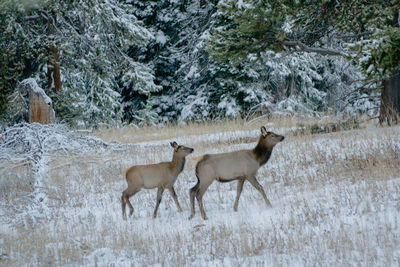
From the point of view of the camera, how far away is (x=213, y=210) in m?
8.31

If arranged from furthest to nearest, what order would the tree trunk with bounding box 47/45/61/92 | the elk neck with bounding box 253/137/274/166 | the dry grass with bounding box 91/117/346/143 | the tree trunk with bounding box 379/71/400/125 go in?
the tree trunk with bounding box 47/45/61/92, the dry grass with bounding box 91/117/346/143, the tree trunk with bounding box 379/71/400/125, the elk neck with bounding box 253/137/274/166

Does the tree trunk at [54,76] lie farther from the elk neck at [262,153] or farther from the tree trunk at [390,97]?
the elk neck at [262,153]

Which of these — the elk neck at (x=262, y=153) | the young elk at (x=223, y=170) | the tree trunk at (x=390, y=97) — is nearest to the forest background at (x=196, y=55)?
the tree trunk at (x=390, y=97)

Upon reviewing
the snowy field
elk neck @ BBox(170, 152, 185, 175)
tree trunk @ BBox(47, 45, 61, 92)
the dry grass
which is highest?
tree trunk @ BBox(47, 45, 61, 92)

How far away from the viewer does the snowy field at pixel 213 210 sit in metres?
6.00

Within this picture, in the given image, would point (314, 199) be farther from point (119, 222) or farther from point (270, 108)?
point (270, 108)

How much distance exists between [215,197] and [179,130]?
8801 mm

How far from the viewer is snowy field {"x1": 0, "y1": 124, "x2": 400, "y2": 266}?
19.7 feet

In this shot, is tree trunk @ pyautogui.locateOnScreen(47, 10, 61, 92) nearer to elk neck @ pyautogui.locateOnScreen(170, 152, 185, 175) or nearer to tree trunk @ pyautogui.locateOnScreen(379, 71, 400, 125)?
elk neck @ pyautogui.locateOnScreen(170, 152, 185, 175)

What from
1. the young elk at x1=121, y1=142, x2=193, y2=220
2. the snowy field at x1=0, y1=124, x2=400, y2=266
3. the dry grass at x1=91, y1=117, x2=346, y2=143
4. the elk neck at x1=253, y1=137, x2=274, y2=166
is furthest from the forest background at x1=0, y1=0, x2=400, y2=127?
the young elk at x1=121, y1=142, x2=193, y2=220

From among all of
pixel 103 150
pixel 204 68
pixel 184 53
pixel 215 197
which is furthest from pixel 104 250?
pixel 184 53

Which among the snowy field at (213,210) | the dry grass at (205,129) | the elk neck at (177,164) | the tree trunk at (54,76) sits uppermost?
the tree trunk at (54,76)

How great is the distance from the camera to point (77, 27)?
64.0 ft

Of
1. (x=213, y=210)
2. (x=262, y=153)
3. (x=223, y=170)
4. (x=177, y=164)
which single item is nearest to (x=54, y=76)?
(x=177, y=164)
